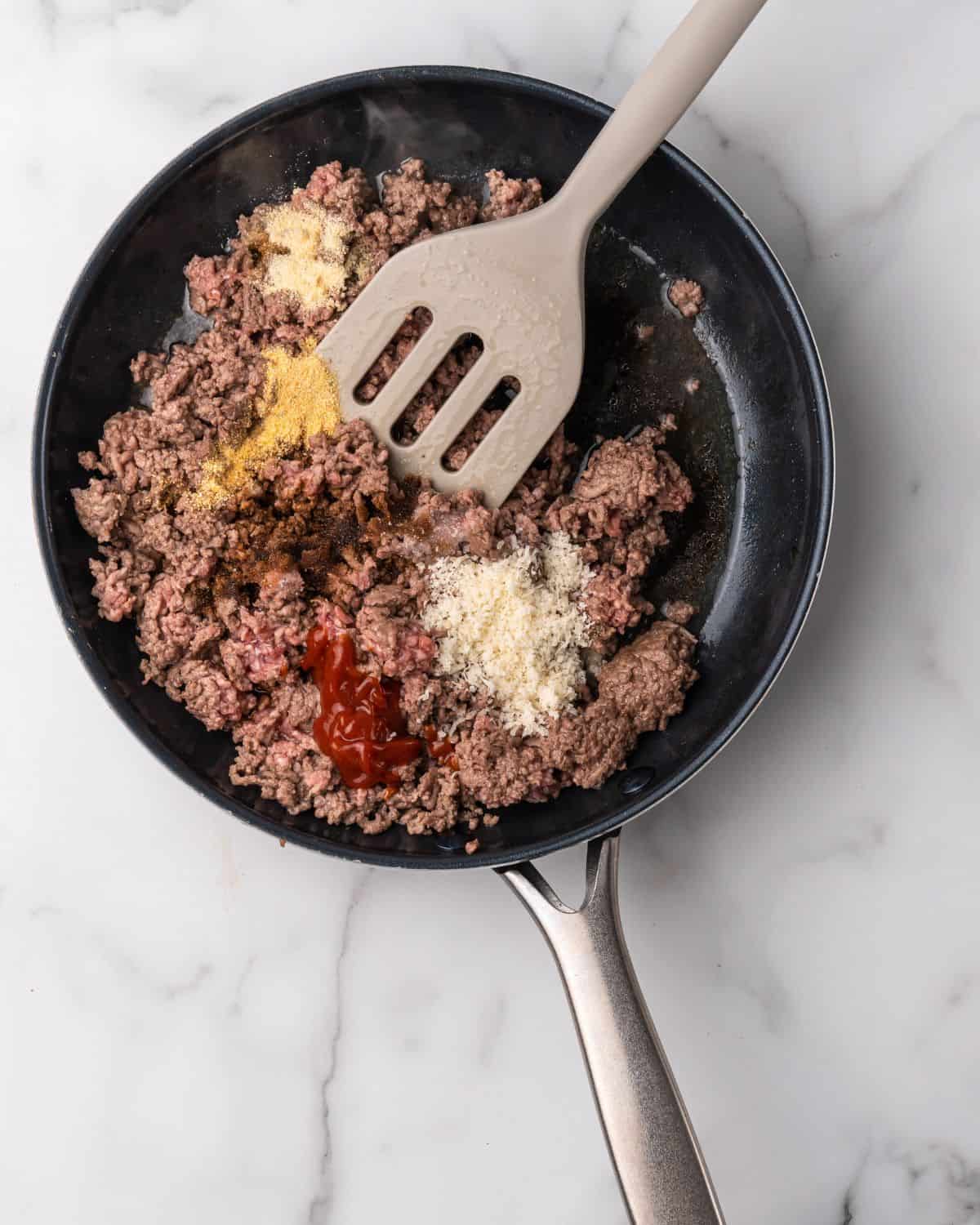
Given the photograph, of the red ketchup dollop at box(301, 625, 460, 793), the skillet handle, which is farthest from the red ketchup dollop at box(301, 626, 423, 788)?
the skillet handle

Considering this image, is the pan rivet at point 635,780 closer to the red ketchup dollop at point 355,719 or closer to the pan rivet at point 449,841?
the pan rivet at point 449,841

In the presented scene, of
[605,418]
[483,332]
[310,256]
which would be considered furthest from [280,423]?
[605,418]

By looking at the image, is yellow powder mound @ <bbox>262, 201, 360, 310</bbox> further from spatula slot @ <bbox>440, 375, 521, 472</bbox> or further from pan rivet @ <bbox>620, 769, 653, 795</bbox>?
pan rivet @ <bbox>620, 769, 653, 795</bbox>

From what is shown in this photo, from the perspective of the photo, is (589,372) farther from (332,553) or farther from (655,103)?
(332,553)

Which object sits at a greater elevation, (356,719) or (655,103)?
(655,103)

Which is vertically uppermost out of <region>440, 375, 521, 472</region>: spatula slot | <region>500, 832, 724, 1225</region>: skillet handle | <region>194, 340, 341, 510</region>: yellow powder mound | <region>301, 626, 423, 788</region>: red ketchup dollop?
<region>440, 375, 521, 472</region>: spatula slot

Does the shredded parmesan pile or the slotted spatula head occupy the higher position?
the slotted spatula head

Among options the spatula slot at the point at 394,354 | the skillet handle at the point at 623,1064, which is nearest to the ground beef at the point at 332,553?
the spatula slot at the point at 394,354
